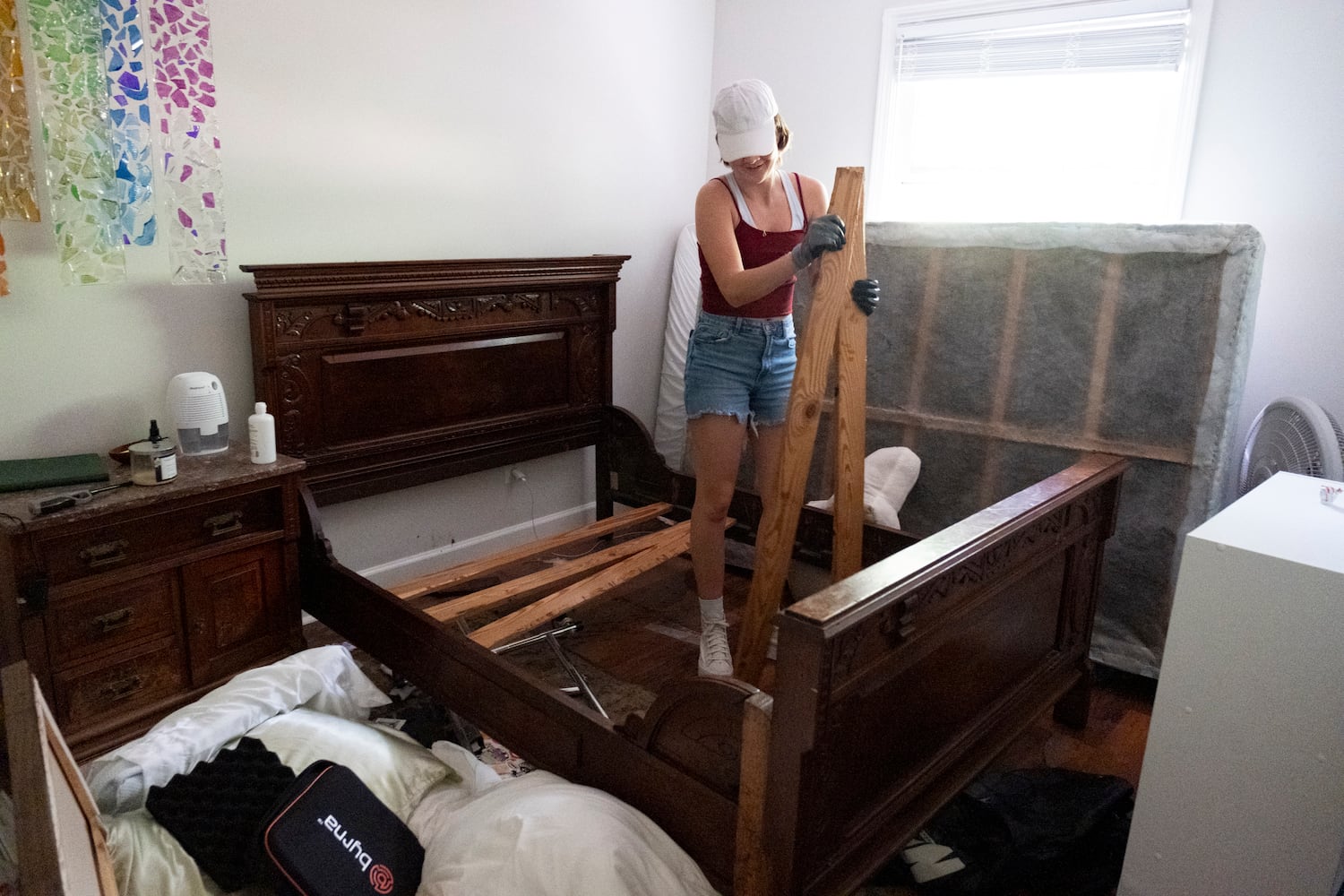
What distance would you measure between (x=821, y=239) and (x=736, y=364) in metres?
0.41

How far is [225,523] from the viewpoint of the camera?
2.12 metres

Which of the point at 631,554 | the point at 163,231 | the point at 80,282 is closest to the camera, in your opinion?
the point at 80,282

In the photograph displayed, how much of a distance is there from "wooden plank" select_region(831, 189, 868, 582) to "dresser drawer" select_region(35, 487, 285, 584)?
4.57ft

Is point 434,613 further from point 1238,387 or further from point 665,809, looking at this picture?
point 1238,387

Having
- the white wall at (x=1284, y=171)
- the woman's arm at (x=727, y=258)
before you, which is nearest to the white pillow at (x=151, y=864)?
the woman's arm at (x=727, y=258)

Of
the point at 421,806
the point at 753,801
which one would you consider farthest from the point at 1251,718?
the point at 421,806

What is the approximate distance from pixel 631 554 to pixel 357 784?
140 centimetres

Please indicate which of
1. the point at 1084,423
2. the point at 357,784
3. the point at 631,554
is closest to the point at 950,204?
the point at 1084,423

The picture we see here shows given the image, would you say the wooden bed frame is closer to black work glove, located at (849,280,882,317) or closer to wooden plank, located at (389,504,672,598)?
wooden plank, located at (389,504,672,598)

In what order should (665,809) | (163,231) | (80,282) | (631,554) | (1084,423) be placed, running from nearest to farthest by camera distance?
(665,809) → (80,282) → (163,231) → (1084,423) → (631,554)

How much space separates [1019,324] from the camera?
108 inches

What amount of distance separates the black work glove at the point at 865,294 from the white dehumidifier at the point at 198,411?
5.34 feet

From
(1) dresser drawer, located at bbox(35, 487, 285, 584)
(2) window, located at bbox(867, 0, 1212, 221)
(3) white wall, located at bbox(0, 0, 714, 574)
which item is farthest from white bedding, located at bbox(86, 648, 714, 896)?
(2) window, located at bbox(867, 0, 1212, 221)

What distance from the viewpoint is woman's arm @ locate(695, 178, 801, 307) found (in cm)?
196
